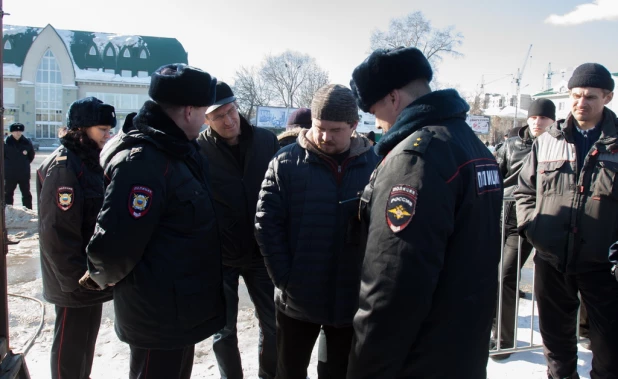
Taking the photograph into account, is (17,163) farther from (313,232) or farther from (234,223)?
(313,232)

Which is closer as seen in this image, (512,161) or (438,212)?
(438,212)

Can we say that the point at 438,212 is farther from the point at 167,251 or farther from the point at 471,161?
the point at 167,251

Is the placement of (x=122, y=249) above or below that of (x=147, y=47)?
below

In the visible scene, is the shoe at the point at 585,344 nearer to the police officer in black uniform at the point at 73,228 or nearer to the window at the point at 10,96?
the police officer in black uniform at the point at 73,228

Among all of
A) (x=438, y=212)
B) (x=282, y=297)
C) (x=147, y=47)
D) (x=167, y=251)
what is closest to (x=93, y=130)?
(x=167, y=251)

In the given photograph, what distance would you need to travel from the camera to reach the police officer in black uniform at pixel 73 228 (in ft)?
8.90

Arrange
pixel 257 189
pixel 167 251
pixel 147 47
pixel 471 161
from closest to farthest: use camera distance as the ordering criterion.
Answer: pixel 471 161
pixel 167 251
pixel 257 189
pixel 147 47

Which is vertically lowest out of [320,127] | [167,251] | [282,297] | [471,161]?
[282,297]

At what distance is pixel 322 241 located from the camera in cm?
243

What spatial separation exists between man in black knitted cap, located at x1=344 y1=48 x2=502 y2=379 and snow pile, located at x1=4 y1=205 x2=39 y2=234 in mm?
8295

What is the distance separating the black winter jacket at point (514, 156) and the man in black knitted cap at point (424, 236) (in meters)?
2.95

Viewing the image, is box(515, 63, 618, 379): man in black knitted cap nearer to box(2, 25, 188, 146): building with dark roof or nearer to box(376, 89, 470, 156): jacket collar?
box(376, 89, 470, 156): jacket collar

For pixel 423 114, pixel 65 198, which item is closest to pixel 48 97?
pixel 65 198

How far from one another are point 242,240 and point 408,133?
1.81 m
